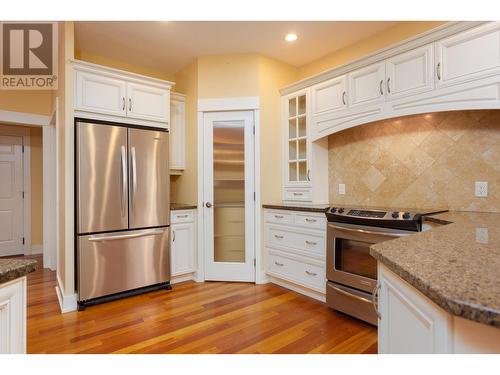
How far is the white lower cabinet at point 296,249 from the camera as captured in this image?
2820mm

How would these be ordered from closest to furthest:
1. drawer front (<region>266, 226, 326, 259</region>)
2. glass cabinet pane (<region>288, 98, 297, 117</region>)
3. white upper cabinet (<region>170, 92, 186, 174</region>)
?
drawer front (<region>266, 226, 326, 259</region>) < glass cabinet pane (<region>288, 98, 297, 117</region>) < white upper cabinet (<region>170, 92, 186, 174</region>)

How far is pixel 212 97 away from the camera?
3.48 meters

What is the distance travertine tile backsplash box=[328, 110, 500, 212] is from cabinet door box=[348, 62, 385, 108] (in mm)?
392

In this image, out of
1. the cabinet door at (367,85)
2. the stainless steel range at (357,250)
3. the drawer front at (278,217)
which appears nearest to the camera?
the stainless steel range at (357,250)

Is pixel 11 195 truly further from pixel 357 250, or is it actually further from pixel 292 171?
pixel 357 250

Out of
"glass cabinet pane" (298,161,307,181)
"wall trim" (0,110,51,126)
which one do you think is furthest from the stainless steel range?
"wall trim" (0,110,51,126)

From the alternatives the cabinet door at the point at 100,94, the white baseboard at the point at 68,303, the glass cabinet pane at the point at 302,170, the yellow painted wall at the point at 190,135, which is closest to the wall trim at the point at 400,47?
the glass cabinet pane at the point at 302,170

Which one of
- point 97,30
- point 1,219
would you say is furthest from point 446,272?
point 1,219

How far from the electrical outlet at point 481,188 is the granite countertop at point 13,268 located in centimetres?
288

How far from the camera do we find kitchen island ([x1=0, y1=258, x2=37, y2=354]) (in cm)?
96

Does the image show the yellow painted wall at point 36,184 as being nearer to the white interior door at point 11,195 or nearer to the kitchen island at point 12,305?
the white interior door at point 11,195

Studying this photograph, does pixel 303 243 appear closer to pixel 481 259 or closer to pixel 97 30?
pixel 481 259

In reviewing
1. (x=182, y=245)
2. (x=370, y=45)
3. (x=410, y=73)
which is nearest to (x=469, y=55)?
(x=410, y=73)

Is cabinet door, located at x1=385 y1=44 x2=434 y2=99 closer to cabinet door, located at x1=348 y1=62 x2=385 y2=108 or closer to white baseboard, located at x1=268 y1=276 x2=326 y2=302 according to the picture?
cabinet door, located at x1=348 y1=62 x2=385 y2=108
